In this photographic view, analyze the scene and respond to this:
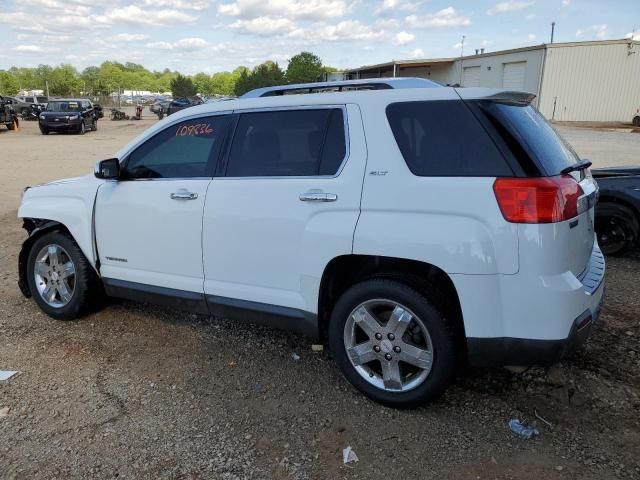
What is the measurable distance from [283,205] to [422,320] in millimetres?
1074

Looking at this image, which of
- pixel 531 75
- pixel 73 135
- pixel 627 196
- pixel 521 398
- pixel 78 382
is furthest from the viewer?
pixel 531 75

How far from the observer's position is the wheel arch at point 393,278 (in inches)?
A: 116

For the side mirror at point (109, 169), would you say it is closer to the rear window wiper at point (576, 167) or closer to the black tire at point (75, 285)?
the black tire at point (75, 285)

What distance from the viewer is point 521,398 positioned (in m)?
3.27

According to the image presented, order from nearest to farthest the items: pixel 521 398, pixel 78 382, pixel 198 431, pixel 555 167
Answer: pixel 555 167
pixel 198 431
pixel 521 398
pixel 78 382

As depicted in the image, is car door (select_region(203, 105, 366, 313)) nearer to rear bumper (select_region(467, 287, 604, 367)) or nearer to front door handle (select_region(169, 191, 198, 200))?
front door handle (select_region(169, 191, 198, 200))

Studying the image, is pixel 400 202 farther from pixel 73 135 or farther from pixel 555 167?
pixel 73 135

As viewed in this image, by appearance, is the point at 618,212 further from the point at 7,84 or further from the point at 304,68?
the point at 7,84

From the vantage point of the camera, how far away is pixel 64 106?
28.5m

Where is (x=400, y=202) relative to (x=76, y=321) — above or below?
above

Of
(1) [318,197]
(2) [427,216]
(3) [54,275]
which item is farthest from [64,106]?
(2) [427,216]

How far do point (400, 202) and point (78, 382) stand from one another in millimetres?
2411

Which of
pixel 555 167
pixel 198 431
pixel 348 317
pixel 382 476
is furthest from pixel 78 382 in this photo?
pixel 555 167

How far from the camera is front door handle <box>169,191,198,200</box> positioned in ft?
11.9
